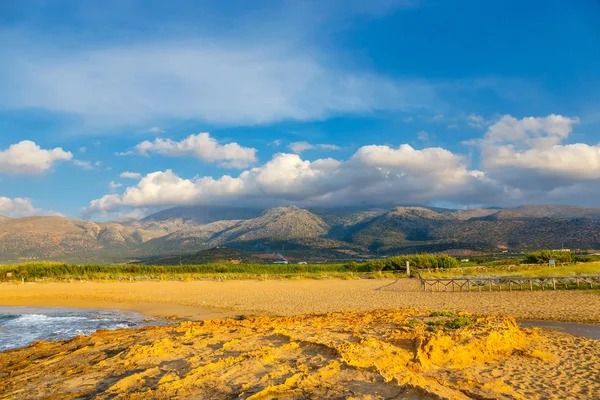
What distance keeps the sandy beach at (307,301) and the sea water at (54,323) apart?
81.3 inches

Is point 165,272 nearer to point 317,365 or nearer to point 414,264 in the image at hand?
point 414,264

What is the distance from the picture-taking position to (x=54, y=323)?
2150cm

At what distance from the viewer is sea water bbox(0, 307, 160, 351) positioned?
17.4m

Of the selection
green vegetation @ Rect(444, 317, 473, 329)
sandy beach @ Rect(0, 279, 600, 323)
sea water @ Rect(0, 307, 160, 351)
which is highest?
green vegetation @ Rect(444, 317, 473, 329)

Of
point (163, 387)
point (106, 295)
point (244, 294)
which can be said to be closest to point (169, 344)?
point (163, 387)

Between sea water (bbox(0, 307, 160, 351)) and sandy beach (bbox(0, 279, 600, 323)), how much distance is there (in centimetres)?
206

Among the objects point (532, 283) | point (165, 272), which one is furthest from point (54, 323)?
point (165, 272)

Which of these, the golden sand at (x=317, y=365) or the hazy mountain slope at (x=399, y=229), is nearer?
the golden sand at (x=317, y=365)

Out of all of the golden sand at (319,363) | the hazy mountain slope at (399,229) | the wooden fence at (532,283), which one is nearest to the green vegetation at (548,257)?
the wooden fence at (532,283)

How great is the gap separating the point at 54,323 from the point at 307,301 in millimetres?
14587

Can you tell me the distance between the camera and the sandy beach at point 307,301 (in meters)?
20.2

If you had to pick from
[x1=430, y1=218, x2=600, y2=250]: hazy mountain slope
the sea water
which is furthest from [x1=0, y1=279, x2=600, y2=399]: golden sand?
[x1=430, y1=218, x2=600, y2=250]: hazy mountain slope

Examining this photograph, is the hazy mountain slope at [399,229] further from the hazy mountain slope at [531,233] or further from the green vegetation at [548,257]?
the green vegetation at [548,257]

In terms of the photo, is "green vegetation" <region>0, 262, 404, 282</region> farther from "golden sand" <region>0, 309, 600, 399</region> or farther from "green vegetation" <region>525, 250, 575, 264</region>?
"golden sand" <region>0, 309, 600, 399</region>
